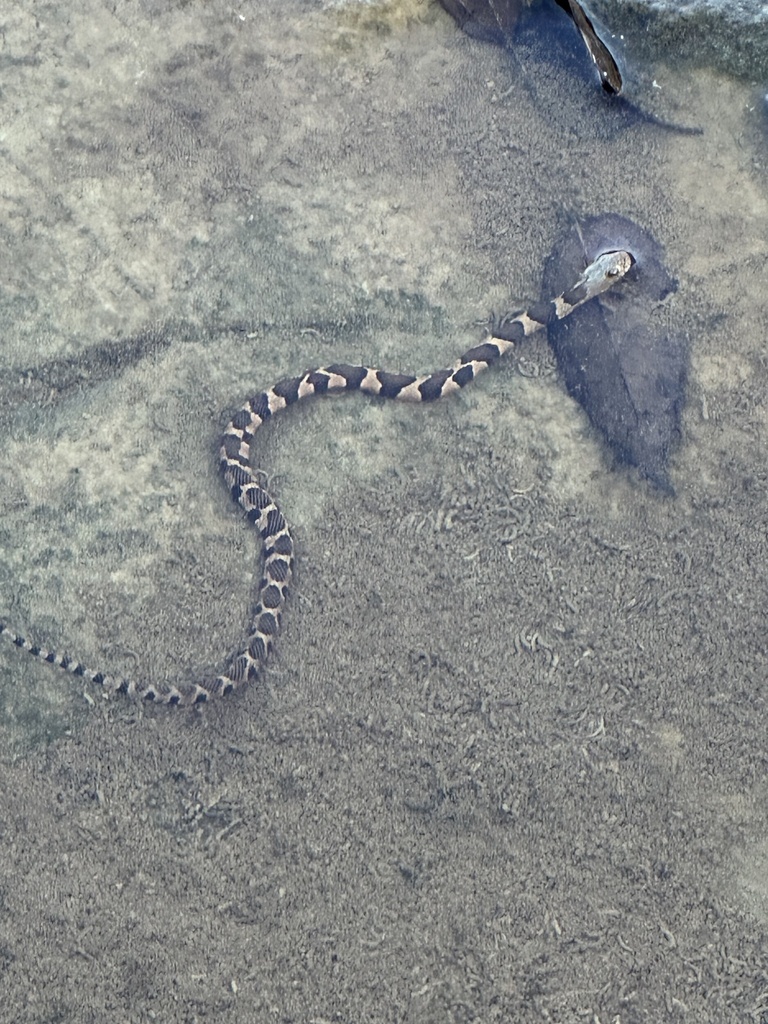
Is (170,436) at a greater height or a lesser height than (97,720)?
greater

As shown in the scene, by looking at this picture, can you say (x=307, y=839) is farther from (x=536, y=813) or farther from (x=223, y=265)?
(x=223, y=265)

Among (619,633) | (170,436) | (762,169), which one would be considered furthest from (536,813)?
(762,169)

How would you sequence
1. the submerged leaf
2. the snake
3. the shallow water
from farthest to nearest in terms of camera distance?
the submerged leaf, the snake, the shallow water

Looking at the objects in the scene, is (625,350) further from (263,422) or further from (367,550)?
(263,422)

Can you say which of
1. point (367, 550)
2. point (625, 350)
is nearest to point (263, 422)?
point (367, 550)

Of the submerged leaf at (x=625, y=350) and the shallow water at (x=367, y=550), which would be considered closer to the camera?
the shallow water at (x=367, y=550)
